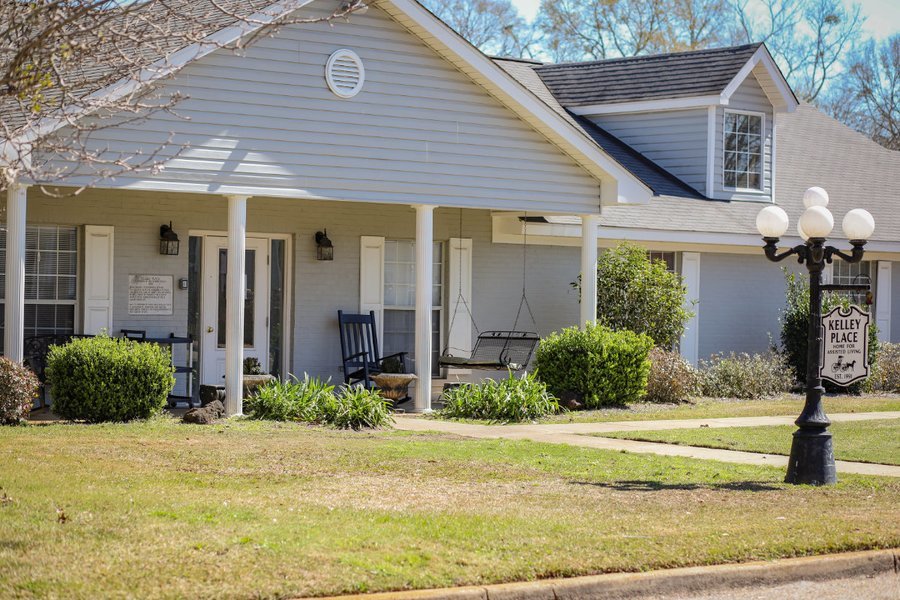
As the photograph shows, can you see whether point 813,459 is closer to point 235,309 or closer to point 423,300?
point 423,300

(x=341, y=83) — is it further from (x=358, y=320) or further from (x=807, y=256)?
(x=807, y=256)

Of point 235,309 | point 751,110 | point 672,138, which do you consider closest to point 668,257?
point 672,138

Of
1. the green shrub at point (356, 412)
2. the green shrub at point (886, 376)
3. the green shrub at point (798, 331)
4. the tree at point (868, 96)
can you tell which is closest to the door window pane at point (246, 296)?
the green shrub at point (356, 412)

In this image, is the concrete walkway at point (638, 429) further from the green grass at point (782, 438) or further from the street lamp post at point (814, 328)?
the street lamp post at point (814, 328)

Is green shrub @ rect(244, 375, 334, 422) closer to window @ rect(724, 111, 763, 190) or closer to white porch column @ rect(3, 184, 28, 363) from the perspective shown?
white porch column @ rect(3, 184, 28, 363)

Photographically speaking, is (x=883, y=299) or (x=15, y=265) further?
(x=883, y=299)

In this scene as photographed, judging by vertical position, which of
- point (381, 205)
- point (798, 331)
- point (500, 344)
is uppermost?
point (381, 205)

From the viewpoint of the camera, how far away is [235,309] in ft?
46.3

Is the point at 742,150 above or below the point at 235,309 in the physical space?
above

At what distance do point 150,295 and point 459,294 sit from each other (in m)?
4.67

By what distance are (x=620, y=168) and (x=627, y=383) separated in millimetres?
2853

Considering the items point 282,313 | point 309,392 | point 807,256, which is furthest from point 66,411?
point 807,256

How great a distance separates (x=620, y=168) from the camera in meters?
16.4

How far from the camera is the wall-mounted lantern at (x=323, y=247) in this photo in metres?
17.0
